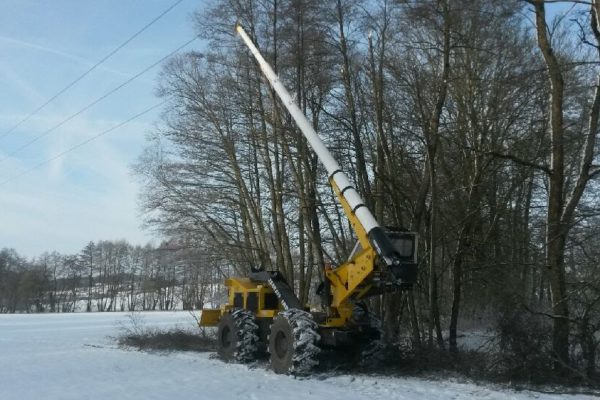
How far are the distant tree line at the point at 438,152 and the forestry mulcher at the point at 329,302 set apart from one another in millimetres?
1550

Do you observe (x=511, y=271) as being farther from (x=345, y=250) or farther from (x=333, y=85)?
(x=333, y=85)

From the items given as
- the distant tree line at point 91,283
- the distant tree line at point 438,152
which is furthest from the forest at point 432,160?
the distant tree line at point 91,283

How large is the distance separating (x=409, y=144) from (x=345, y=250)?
4.24m

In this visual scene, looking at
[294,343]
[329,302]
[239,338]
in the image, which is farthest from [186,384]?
[329,302]

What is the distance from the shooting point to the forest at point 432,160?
1230 cm

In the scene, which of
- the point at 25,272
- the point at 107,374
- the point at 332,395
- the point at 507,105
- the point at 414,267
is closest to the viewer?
the point at 332,395

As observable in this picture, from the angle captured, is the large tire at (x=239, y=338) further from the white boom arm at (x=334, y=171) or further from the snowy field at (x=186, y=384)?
the white boom arm at (x=334, y=171)

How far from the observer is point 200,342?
63.5 feet

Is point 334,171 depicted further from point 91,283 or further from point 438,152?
point 91,283

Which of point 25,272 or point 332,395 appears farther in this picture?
point 25,272

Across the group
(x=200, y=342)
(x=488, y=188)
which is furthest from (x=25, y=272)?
(x=488, y=188)

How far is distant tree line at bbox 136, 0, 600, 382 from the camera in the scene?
1231 cm

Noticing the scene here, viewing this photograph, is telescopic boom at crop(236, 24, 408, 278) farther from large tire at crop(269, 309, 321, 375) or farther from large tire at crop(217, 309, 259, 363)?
large tire at crop(217, 309, 259, 363)

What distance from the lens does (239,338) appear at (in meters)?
14.1
